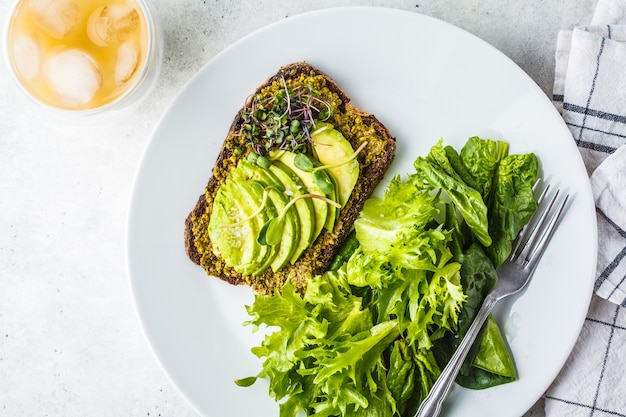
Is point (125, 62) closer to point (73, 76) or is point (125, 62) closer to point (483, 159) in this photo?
point (73, 76)

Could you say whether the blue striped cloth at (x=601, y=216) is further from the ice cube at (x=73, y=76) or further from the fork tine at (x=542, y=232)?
the ice cube at (x=73, y=76)

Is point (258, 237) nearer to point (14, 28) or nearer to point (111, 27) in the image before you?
point (111, 27)

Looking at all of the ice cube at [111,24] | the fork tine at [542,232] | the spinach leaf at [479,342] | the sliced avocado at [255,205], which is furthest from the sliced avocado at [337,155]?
the ice cube at [111,24]

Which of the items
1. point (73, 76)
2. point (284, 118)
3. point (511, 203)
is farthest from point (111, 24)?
point (511, 203)

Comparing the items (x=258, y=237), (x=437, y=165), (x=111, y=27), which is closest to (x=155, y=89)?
(x=111, y=27)

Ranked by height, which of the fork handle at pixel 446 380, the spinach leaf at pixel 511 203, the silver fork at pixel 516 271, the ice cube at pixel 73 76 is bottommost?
the fork handle at pixel 446 380

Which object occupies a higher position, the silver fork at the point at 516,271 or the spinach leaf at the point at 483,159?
the spinach leaf at the point at 483,159
